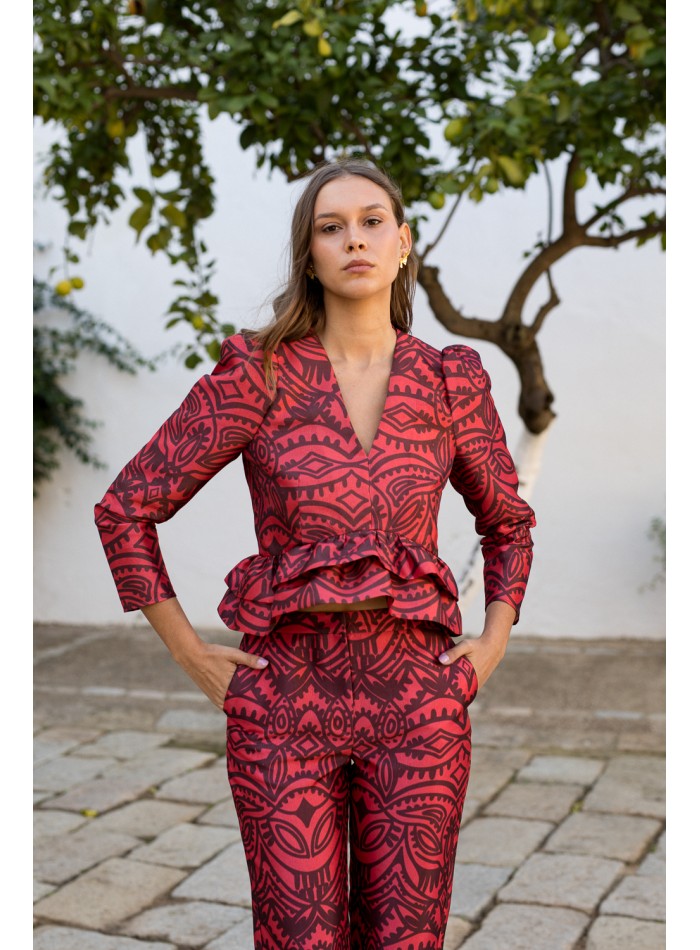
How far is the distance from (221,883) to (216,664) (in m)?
1.97

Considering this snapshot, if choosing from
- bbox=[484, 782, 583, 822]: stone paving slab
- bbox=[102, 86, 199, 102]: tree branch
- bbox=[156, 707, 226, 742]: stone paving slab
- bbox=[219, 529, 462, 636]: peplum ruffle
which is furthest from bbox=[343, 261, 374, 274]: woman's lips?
bbox=[156, 707, 226, 742]: stone paving slab

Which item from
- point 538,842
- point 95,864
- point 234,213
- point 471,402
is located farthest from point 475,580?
point 234,213

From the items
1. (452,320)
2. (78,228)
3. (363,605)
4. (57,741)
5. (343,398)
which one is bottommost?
(57,741)

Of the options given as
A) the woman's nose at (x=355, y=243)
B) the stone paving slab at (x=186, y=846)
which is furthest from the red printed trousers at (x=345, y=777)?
the stone paving slab at (x=186, y=846)

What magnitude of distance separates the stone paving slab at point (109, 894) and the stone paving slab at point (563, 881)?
110 centimetres

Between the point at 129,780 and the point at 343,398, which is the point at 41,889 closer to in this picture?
the point at 129,780

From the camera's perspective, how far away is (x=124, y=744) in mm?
5383

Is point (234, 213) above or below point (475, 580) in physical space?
above

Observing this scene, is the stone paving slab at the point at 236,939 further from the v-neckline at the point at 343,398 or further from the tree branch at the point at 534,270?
the tree branch at the point at 534,270

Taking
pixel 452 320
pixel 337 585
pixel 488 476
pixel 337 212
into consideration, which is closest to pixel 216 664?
pixel 337 585

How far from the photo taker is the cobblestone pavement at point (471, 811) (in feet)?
11.2

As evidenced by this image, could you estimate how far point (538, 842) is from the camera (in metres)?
4.04

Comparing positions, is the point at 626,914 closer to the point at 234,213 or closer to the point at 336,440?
the point at 336,440
